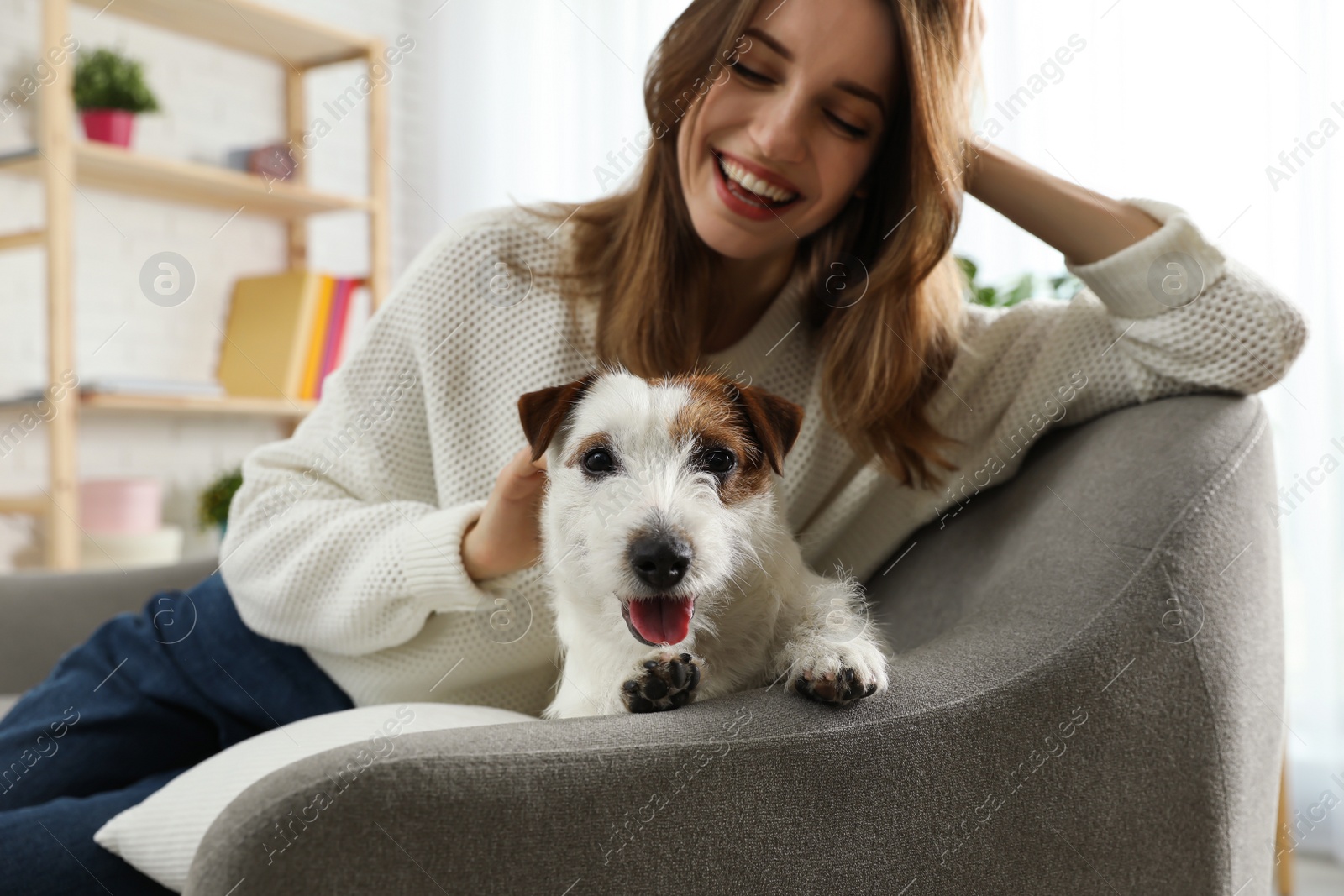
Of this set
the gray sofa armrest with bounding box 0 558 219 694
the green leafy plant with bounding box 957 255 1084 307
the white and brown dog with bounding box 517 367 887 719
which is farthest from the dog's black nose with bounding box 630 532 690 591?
the green leafy plant with bounding box 957 255 1084 307

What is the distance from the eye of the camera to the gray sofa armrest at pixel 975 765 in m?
0.74

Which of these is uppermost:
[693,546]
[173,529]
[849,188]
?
[849,188]

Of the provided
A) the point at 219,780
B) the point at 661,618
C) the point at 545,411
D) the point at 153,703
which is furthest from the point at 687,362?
the point at 153,703

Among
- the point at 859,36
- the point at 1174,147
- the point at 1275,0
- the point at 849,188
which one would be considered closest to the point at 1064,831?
the point at 849,188

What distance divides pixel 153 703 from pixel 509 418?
72 centimetres

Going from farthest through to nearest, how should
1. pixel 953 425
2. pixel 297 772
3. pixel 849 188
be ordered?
pixel 953 425, pixel 849 188, pixel 297 772

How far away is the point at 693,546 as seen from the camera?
0.84 m

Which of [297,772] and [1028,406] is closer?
[297,772]

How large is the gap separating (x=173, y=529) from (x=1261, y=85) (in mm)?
3625

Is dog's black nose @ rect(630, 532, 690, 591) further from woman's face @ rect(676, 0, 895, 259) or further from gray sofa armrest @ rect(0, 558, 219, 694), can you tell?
gray sofa armrest @ rect(0, 558, 219, 694)

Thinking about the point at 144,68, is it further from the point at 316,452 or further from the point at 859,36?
the point at 859,36

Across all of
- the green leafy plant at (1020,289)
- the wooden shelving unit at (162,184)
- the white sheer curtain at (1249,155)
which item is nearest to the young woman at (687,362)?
the green leafy plant at (1020,289)

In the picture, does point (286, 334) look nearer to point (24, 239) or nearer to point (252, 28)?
point (24, 239)

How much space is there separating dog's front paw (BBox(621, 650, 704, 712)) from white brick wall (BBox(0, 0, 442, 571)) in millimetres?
2908
